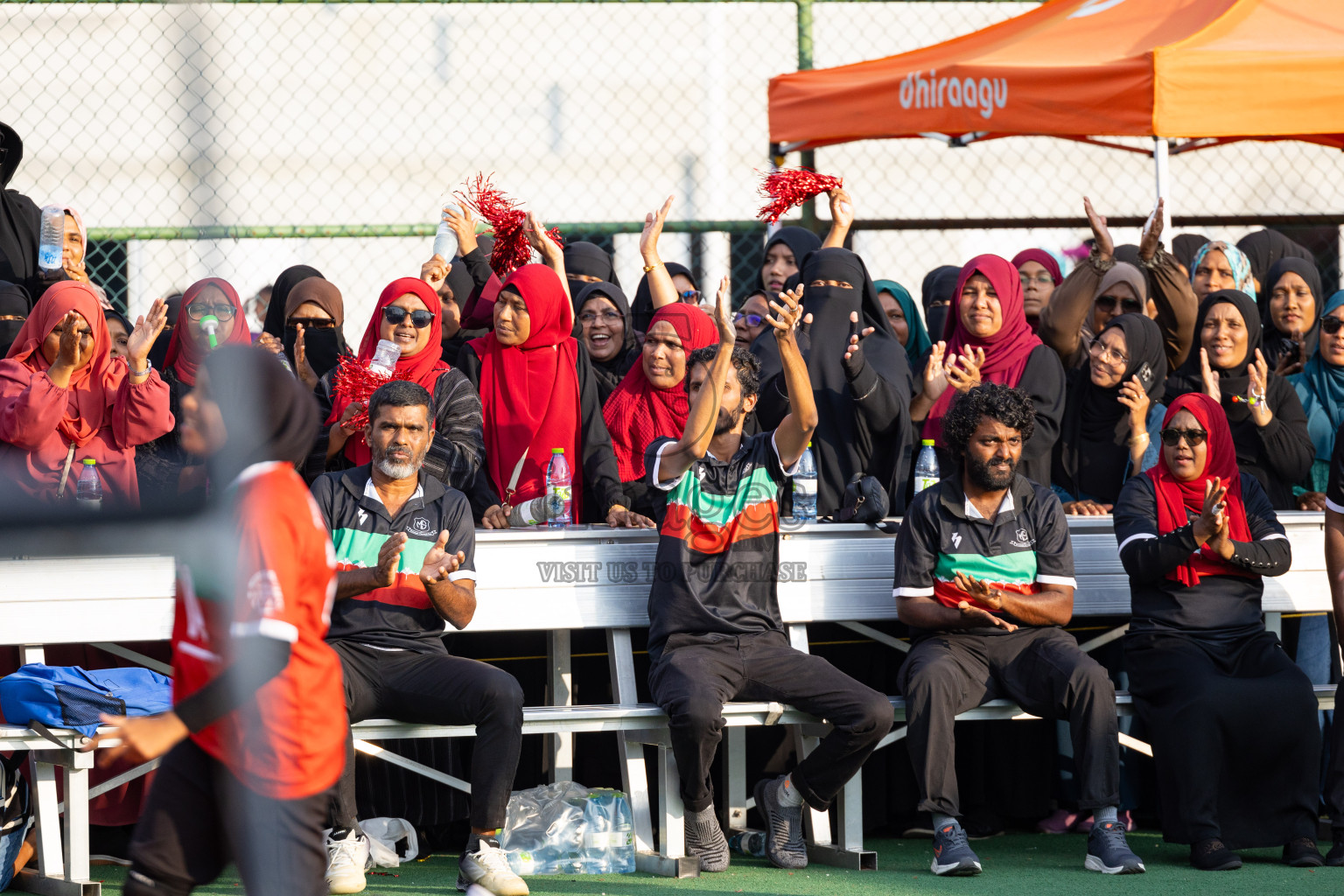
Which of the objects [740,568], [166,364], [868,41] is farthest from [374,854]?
[868,41]

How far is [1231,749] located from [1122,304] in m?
2.10

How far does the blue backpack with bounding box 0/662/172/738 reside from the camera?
14.8 feet

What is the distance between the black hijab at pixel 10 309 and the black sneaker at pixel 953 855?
3.57 meters

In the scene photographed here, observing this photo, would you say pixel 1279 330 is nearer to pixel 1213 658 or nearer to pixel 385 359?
pixel 1213 658

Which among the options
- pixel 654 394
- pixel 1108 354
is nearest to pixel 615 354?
pixel 654 394

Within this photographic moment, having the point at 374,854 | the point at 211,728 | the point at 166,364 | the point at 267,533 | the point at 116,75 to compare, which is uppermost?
the point at 116,75

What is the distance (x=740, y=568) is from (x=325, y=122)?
4024mm

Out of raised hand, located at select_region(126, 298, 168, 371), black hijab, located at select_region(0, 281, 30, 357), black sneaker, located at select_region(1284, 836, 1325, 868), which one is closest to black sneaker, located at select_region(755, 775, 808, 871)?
black sneaker, located at select_region(1284, 836, 1325, 868)

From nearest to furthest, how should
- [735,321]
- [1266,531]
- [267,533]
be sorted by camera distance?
[267,533] < [1266,531] < [735,321]

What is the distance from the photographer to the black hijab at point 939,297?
7102 mm

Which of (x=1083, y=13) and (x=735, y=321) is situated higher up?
(x=1083, y=13)

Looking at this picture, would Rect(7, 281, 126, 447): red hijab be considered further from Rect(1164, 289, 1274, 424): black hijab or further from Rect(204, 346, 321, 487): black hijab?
Rect(1164, 289, 1274, 424): black hijab

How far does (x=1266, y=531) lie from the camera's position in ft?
17.6

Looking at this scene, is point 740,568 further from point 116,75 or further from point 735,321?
point 116,75
